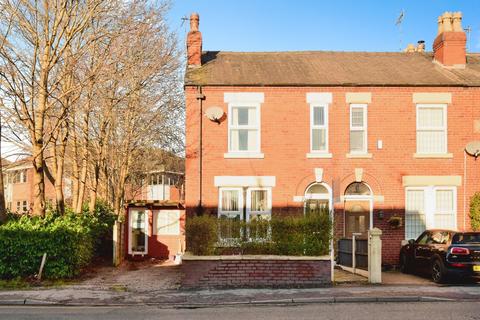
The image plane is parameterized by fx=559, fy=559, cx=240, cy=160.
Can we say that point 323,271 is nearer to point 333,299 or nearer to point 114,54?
point 333,299

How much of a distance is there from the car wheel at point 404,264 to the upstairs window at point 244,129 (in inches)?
249

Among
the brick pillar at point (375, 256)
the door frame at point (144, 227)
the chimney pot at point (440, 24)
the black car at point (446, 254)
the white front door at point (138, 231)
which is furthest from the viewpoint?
the white front door at point (138, 231)

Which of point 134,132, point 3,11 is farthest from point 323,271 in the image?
point 134,132

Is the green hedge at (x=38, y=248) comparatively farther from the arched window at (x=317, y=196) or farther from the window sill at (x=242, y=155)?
the arched window at (x=317, y=196)

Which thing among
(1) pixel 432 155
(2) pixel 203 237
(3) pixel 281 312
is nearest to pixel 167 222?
(2) pixel 203 237

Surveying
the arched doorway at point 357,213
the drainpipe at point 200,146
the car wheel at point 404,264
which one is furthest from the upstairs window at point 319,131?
the car wheel at point 404,264

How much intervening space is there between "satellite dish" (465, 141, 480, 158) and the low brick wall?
875 centimetres

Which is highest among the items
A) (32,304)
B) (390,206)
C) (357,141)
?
(357,141)

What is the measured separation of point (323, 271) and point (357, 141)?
23.9 ft

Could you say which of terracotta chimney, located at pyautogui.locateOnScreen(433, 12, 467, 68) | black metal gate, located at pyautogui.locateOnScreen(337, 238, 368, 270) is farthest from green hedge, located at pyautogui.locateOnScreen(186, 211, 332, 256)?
terracotta chimney, located at pyautogui.locateOnScreen(433, 12, 467, 68)

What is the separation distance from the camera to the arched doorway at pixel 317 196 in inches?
808

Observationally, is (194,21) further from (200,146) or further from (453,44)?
(453,44)

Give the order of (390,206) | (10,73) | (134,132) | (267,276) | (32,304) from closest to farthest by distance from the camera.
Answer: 1. (32,304)
2. (267,276)
3. (10,73)
4. (390,206)
5. (134,132)

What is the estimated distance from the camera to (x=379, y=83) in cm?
2077
